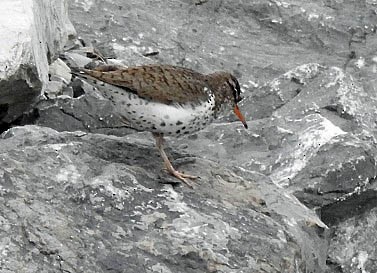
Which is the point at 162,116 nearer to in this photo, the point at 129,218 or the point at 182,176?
the point at 182,176

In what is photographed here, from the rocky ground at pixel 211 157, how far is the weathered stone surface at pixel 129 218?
1cm

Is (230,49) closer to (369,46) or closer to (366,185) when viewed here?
(369,46)

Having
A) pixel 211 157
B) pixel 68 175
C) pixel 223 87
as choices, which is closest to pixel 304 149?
pixel 211 157

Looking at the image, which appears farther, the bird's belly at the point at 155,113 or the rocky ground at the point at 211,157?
the bird's belly at the point at 155,113

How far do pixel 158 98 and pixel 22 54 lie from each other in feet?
5.44

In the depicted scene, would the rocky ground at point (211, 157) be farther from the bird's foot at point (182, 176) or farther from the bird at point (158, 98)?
the bird at point (158, 98)

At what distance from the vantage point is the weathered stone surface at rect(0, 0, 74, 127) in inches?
284

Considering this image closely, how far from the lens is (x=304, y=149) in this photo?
7.77 metres

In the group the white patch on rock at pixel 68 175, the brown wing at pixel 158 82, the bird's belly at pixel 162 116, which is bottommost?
the white patch on rock at pixel 68 175

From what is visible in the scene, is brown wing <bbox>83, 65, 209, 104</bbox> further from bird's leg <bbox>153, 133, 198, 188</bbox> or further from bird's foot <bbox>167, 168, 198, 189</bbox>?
bird's foot <bbox>167, 168, 198, 189</bbox>

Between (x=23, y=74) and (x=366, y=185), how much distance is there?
3082 mm

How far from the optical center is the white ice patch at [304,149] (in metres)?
7.62

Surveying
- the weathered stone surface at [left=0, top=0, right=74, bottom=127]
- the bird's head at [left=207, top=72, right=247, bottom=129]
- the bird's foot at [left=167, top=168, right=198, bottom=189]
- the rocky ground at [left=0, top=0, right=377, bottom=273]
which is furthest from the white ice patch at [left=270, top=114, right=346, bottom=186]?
the weathered stone surface at [left=0, top=0, right=74, bottom=127]

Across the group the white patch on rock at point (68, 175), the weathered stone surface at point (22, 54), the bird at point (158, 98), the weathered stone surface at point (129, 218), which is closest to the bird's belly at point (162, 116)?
the bird at point (158, 98)
